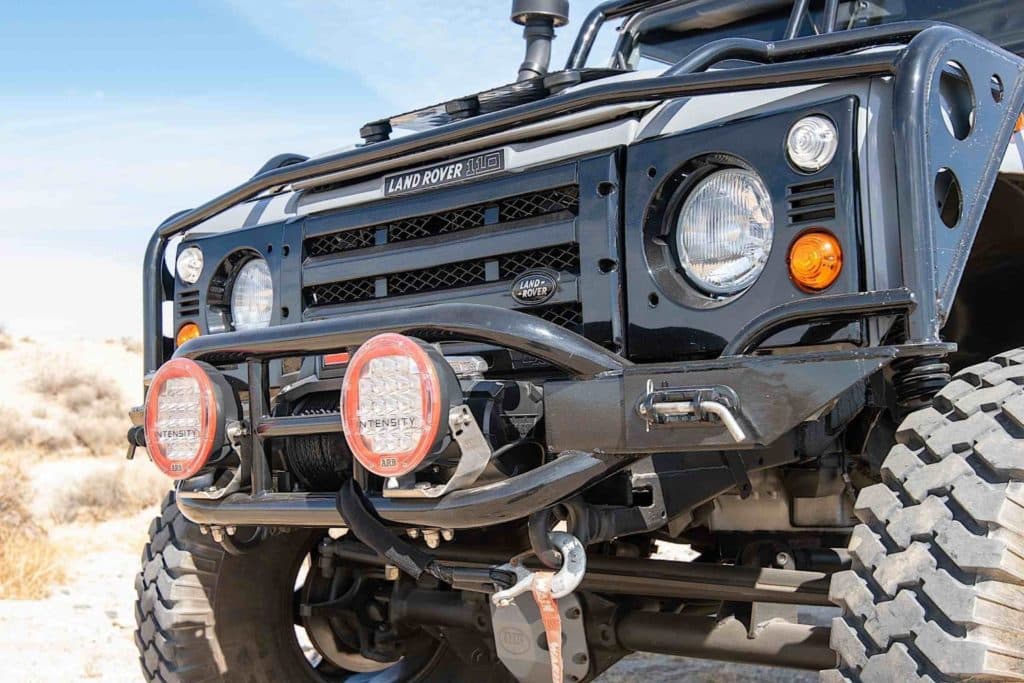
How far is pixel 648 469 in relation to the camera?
2.88 metres

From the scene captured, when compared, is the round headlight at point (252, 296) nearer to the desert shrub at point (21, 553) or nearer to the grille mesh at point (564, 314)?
the grille mesh at point (564, 314)

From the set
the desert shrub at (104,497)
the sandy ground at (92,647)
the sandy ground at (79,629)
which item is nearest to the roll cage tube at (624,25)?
the sandy ground at (92,647)

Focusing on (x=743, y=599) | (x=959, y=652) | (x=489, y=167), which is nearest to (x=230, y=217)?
(x=489, y=167)

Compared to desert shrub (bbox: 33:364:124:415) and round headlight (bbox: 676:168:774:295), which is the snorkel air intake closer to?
round headlight (bbox: 676:168:774:295)

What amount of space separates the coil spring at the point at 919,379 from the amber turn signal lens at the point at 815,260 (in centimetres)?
24

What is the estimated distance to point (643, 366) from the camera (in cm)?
257

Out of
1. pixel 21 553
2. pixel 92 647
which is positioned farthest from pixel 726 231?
pixel 21 553

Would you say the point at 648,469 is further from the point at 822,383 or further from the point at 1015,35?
the point at 1015,35

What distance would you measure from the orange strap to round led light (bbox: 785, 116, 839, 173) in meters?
1.10

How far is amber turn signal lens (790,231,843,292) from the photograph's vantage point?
102 inches

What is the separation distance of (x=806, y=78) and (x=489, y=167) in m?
0.92

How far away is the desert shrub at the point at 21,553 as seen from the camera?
7598 mm

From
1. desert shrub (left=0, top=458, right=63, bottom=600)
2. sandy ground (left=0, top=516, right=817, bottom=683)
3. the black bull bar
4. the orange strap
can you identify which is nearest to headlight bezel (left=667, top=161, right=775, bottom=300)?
the black bull bar

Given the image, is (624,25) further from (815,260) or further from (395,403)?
(395,403)
